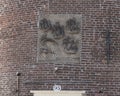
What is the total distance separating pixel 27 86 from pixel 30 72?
0.41 metres

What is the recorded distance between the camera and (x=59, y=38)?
13188 millimetres

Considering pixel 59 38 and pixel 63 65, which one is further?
pixel 59 38

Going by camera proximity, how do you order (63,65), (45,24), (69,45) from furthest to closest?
(45,24)
(69,45)
(63,65)

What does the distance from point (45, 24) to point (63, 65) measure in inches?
51.4

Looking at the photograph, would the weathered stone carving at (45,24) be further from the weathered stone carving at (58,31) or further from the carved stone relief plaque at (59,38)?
the weathered stone carving at (58,31)

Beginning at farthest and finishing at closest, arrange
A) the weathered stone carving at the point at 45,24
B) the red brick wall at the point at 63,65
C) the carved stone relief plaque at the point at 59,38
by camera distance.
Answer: the weathered stone carving at the point at 45,24, the carved stone relief plaque at the point at 59,38, the red brick wall at the point at 63,65

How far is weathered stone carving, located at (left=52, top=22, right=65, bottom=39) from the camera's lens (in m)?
13.2

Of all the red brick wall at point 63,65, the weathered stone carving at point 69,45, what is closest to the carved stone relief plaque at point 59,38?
the weathered stone carving at point 69,45

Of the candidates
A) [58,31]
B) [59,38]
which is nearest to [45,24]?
[58,31]

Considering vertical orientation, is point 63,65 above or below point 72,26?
below

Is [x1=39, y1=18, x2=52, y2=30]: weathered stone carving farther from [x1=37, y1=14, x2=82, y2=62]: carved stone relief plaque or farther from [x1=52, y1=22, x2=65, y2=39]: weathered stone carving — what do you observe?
[x1=52, y1=22, x2=65, y2=39]: weathered stone carving

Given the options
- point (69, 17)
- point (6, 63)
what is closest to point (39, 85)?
point (6, 63)

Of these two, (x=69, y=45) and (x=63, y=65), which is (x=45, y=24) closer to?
(x=69, y=45)

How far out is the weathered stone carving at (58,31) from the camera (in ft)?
43.3
